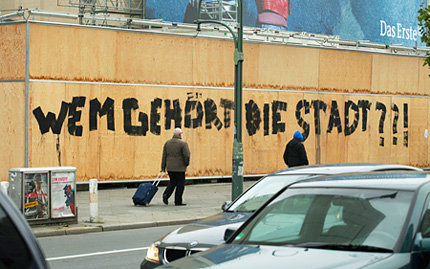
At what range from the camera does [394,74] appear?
28250 mm

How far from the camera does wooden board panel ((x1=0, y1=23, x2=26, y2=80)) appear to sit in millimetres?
20016

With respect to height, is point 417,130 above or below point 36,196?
above

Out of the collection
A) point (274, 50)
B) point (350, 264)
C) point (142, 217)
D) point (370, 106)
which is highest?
point (274, 50)

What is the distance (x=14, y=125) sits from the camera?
20.0 m

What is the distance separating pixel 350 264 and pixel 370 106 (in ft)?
77.4

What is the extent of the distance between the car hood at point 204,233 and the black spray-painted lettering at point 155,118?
45.4 feet

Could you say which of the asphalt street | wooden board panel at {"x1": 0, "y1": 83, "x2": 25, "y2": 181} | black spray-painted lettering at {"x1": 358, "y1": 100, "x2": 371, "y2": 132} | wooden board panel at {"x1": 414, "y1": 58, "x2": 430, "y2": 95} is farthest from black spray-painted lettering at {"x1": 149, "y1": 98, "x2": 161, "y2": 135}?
wooden board panel at {"x1": 414, "y1": 58, "x2": 430, "y2": 95}

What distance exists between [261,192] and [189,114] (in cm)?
1419

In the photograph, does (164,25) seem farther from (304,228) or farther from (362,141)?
(304,228)

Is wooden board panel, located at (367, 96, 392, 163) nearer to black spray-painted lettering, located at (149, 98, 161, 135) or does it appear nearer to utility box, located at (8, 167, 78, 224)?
black spray-painted lettering, located at (149, 98, 161, 135)

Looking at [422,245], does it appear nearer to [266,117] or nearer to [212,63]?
[212,63]

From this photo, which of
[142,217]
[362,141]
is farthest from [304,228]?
[362,141]

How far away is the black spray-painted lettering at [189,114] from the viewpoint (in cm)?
2275

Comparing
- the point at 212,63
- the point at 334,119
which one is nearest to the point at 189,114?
the point at 212,63
